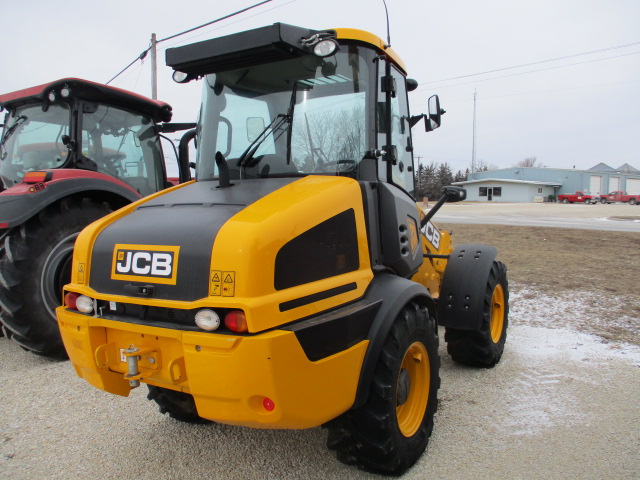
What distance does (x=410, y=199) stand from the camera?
3648mm

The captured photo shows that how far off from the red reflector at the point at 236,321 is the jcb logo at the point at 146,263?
0.39 m

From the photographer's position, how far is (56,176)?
4676 mm

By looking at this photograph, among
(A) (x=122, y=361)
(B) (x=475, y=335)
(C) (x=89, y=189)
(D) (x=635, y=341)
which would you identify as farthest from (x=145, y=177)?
(D) (x=635, y=341)

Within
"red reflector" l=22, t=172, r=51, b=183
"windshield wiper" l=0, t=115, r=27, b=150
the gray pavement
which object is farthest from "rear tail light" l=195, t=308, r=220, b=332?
the gray pavement

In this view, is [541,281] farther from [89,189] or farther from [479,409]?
[89,189]

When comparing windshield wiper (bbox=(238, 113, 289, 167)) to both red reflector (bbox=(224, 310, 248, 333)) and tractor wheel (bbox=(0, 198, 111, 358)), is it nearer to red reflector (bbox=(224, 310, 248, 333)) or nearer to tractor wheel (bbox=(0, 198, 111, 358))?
red reflector (bbox=(224, 310, 248, 333))

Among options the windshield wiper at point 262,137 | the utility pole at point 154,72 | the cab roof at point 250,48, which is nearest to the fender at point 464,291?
the cab roof at point 250,48

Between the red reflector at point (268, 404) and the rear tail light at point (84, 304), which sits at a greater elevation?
the rear tail light at point (84, 304)

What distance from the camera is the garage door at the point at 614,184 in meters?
65.4

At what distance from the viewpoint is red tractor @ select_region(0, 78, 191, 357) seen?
4340 millimetres

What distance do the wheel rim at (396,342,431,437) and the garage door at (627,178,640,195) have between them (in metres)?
77.7

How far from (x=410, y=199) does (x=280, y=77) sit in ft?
4.36

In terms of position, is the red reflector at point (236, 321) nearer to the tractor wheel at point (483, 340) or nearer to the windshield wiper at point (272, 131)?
the windshield wiper at point (272, 131)

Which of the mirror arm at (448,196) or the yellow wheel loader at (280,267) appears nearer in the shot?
the yellow wheel loader at (280,267)
